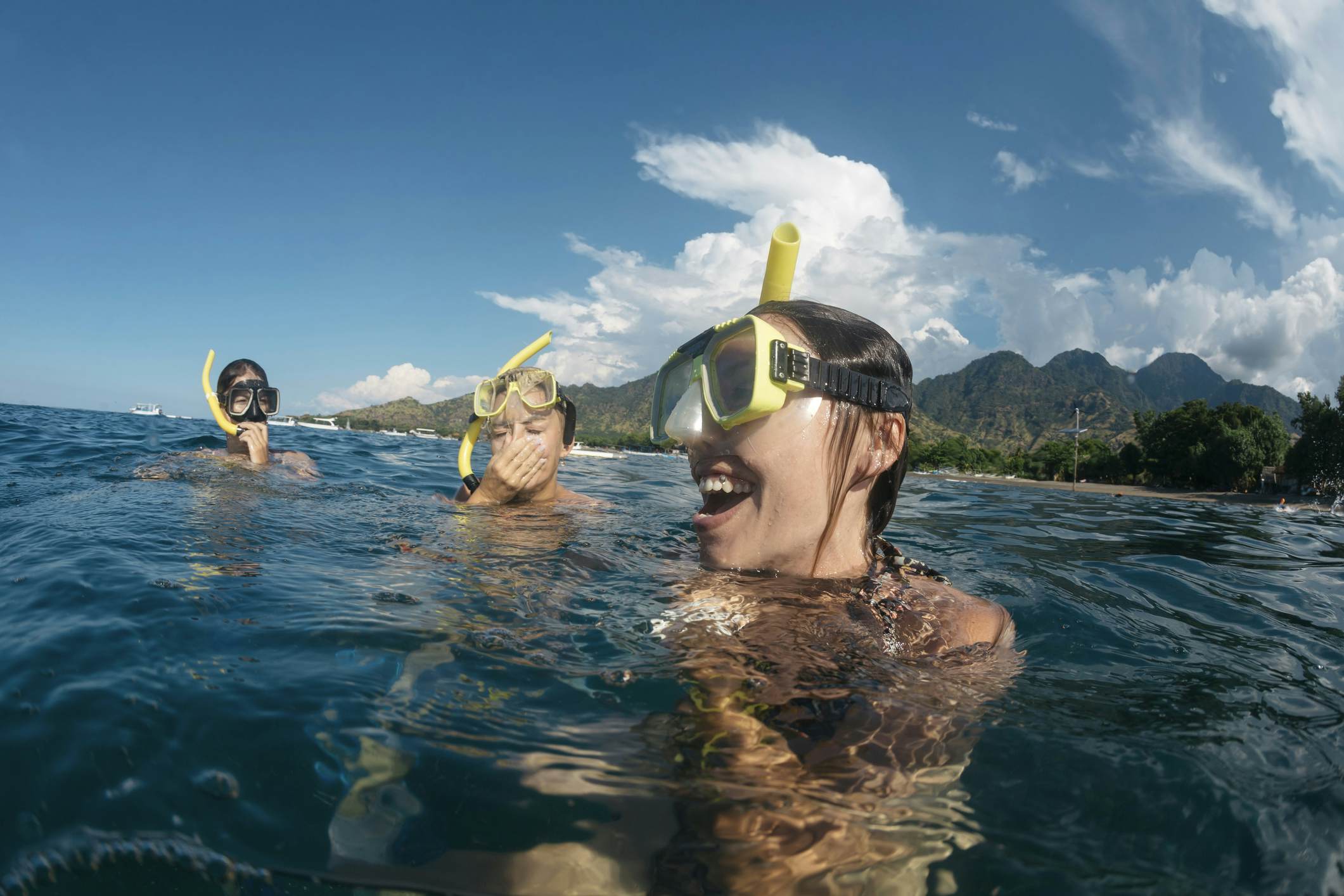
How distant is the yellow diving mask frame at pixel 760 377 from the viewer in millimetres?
2164

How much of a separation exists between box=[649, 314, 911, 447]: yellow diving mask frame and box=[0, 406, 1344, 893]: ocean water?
0.68 metres

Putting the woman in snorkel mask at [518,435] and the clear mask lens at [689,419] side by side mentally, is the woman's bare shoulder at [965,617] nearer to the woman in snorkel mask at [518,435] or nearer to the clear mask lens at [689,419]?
the clear mask lens at [689,419]

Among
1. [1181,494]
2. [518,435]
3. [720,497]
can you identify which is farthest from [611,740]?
[1181,494]

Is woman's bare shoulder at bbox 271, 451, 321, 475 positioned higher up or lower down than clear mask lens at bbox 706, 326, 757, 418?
lower down

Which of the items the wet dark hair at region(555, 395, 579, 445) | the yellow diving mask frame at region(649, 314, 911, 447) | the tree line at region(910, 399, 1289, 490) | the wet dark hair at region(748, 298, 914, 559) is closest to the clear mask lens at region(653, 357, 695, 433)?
the yellow diving mask frame at region(649, 314, 911, 447)

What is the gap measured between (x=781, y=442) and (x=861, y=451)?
36 centimetres

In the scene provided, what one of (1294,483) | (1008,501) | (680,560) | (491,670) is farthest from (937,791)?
(1294,483)

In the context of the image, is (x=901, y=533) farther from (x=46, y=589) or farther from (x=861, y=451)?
(x=46, y=589)

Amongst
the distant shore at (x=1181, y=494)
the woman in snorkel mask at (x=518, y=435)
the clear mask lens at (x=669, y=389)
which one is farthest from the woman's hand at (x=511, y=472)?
the distant shore at (x=1181, y=494)

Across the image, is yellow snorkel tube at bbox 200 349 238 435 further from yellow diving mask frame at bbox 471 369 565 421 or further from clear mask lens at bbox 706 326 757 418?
→ clear mask lens at bbox 706 326 757 418

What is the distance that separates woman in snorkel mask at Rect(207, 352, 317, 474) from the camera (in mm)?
7883

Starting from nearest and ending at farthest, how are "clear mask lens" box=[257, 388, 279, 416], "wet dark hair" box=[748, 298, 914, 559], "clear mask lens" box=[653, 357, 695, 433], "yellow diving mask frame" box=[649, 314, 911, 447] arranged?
"yellow diving mask frame" box=[649, 314, 911, 447] → "wet dark hair" box=[748, 298, 914, 559] → "clear mask lens" box=[653, 357, 695, 433] → "clear mask lens" box=[257, 388, 279, 416]

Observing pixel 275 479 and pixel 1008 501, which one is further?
pixel 1008 501

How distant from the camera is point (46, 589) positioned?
7.57ft
